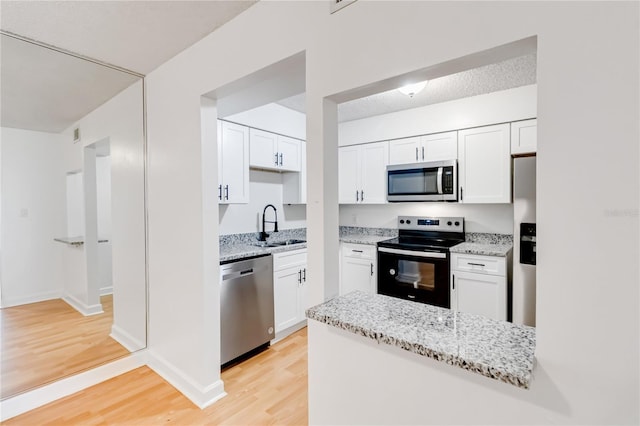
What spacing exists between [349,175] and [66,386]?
11.2 feet

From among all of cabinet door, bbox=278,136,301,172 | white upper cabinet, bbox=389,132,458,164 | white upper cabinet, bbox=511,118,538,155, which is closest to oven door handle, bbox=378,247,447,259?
white upper cabinet, bbox=389,132,458,164

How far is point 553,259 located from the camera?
0.84m

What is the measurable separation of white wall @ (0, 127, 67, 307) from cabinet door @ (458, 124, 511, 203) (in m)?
3.65

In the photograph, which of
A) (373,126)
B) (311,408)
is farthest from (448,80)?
(311,408)

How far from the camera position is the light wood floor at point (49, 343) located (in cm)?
209

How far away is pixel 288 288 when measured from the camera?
3.10m

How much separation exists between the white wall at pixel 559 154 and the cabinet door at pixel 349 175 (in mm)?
2551

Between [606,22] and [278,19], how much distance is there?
130 cm

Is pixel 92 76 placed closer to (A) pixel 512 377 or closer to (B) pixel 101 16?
(B) pixel 101 16

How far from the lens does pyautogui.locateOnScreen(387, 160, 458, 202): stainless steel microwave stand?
124 inches

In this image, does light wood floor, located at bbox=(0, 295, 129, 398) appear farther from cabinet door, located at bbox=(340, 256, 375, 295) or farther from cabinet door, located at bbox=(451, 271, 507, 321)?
cabinet door, located at bbox=(451, 271, 507, 321)

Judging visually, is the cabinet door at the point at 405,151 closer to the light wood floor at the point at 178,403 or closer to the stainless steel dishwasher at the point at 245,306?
the stainless steel dishwasher at the point at 245,306

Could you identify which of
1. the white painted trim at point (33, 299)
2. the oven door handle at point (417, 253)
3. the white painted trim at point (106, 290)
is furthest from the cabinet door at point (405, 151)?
the white painted trim at point (33, 299)

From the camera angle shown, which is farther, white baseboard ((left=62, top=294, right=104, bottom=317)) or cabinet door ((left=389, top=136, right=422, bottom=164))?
cabinet door ((left=389, top=136, right=422, bottom=164))
